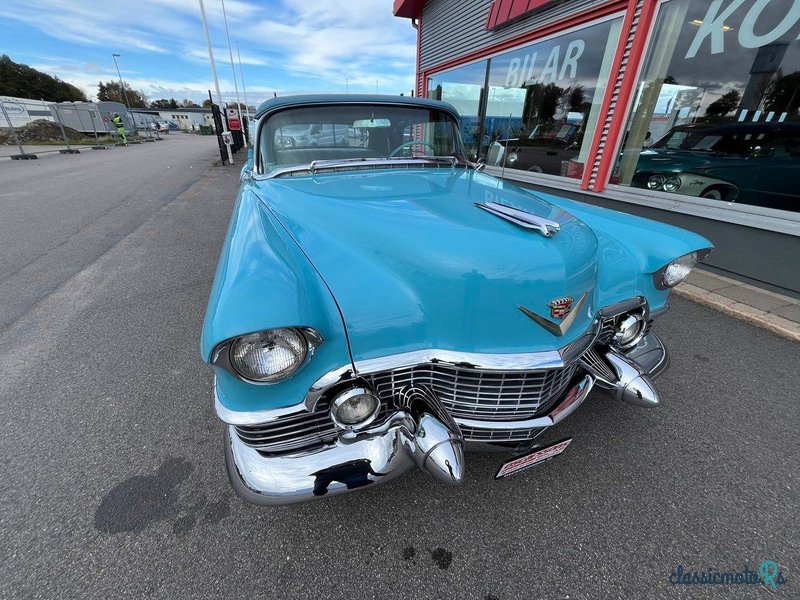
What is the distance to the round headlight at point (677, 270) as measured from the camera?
6.72 feet

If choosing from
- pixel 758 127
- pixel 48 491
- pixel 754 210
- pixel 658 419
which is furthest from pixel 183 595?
pixel 758 127

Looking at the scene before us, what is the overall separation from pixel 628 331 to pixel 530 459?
0.95 metres

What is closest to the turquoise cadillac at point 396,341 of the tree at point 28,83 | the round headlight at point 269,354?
the round headlight at point 269,354

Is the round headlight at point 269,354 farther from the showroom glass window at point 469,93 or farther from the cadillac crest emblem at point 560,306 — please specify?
the showroom glass window at point 469,93

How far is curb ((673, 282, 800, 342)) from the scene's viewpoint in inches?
126

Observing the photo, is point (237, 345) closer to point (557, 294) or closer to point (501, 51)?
point (557, 294)

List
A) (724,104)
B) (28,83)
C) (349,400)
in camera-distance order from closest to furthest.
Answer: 1. (349,400)
2. (724,104)
3. (28,83)

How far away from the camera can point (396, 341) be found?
1386 millimetres

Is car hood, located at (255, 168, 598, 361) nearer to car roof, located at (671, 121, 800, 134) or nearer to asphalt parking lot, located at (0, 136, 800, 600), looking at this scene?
asphalt parking lot, located at (0, 136, 800, 600)

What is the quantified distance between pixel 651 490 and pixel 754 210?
3.83 metres

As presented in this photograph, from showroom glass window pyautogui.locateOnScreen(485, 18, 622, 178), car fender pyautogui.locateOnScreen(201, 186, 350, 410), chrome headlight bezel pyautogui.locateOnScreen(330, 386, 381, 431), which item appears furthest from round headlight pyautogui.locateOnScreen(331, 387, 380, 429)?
showroom glass window pyautogui.locateOnScreen(485, 18, 622, 178)

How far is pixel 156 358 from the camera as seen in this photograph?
2.79m

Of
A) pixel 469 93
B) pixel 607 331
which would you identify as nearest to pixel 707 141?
pixel 607 331

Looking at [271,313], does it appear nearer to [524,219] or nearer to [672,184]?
[524,219]
